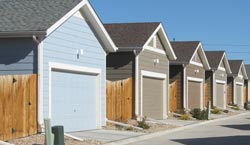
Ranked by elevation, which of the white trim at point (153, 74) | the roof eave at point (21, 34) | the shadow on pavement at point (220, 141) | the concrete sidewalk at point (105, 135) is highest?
the roof eave at point (21, 34)

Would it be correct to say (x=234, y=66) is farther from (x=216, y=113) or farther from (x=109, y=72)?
(x=109, y=72)

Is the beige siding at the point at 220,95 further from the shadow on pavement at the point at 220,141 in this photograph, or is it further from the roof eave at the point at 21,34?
the roof eave at the point at 21,34

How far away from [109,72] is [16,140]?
37.6 feet

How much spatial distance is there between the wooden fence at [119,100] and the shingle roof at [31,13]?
535 centimetres

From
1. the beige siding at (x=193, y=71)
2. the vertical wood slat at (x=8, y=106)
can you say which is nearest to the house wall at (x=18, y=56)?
the vertical wood slat at (x=8, y=106)

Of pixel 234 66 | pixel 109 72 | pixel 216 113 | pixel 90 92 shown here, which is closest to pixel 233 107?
pixel 234 66

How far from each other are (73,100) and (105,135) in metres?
1.82

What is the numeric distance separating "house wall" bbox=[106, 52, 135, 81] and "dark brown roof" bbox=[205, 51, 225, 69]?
778 inches

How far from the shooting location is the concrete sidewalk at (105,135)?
1870cm

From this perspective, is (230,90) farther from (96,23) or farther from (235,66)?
(96,23)

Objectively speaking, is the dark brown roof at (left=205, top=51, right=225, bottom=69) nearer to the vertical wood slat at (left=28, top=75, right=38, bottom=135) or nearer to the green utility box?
the vertical wood slat at (left=28, top=75, right=38, bottom=135)

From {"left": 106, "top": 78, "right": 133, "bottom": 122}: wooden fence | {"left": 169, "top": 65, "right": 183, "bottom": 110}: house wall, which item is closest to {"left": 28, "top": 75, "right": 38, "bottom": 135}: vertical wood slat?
{"left": 106, "top": 78, "right": 133, "bottom": 122}: wooden fence

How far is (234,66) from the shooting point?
2242 inches

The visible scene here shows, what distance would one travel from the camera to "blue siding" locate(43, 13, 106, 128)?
60.3 feet
